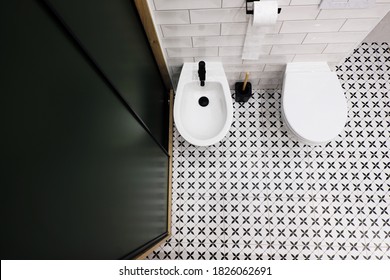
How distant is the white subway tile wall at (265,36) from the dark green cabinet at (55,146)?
65 centimetres

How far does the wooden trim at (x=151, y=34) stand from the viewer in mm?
1165

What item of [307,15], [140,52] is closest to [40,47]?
[140,52]

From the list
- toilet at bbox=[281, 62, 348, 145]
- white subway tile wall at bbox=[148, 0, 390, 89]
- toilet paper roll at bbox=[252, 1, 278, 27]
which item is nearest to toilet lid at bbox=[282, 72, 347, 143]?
toilet at bbox=[281, 62, 348, 145]

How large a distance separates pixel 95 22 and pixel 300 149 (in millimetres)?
1565

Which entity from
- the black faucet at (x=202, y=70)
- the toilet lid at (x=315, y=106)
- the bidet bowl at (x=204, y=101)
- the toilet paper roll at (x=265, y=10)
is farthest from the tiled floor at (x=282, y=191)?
the toilet paper roll at (x=265, y=10)

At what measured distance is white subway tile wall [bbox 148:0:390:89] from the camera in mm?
1234

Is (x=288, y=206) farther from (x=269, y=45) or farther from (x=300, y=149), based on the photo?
(x=269, y=45)

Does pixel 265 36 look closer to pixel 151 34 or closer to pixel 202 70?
pixel 202 70

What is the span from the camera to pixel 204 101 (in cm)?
161

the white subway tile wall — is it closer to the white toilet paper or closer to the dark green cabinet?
the white toilet paper

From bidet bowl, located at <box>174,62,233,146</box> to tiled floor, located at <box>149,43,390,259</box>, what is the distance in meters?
0.33

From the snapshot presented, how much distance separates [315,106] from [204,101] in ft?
2.10

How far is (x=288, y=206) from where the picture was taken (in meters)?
1.73

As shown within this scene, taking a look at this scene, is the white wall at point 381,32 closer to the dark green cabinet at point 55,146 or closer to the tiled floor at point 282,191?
the tiled floor at point 282,191
